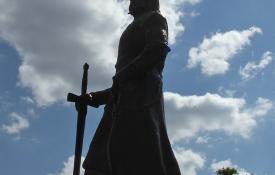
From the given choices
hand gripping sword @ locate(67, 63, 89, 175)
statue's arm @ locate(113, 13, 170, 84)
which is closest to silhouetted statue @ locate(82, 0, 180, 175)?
statue's arm @ locate(113, 13, 170, 84)

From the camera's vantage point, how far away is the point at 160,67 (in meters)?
7.40

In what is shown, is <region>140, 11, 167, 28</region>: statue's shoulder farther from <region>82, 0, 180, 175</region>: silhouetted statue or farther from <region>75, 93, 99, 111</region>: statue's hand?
<region>75, 93, 99, 111</region>: statue's hand

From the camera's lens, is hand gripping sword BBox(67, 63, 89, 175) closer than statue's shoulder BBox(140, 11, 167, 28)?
Yes

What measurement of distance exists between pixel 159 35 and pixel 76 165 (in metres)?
2.00

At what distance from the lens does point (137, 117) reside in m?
6.91

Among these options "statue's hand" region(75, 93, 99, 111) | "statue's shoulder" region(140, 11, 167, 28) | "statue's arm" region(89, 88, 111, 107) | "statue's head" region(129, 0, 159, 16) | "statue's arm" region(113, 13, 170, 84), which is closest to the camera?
"statue's arm" region(113, 13, 170, 84)

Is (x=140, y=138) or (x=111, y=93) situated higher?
(x=111, y=93)

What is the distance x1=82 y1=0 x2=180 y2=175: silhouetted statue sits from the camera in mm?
6699

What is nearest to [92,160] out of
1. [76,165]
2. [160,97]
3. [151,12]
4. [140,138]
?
[76,165]

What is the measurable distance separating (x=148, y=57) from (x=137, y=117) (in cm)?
78

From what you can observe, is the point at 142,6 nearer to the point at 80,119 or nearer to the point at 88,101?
the point at 88,101

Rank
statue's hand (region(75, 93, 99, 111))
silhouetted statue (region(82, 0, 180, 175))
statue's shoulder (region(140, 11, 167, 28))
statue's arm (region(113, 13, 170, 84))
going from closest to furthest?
silhouetted statue (region(82, 0, 180, 175))
statue's arm (region(113, 13, 170, 84))
statue's hand (region(75, 93, 99, 111))
statue's shoulder (region(140, 11, 167, 28))

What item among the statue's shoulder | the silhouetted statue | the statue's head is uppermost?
the statue's head

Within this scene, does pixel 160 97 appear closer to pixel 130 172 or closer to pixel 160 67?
pixel 160 67
